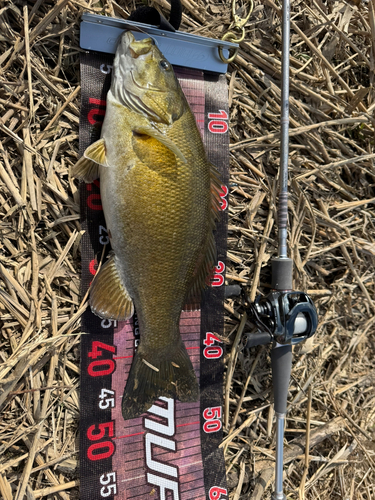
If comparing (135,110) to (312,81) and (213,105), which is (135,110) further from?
(312,81)

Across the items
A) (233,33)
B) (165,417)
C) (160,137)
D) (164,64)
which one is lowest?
(165,417)

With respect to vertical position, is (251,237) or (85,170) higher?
(85,170)

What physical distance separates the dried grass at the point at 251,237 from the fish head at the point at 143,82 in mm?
257

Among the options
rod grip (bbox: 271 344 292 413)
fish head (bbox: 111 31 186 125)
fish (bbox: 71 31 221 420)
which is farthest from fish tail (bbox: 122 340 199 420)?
fish head (bbox: 111 31 186 125)

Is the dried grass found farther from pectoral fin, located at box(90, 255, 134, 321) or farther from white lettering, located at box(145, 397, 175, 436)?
white lettering, located at box(145, 397, 175, 436)

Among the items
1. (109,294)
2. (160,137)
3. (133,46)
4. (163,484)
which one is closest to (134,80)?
(133,46)

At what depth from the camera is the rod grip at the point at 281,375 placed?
5.92 ft

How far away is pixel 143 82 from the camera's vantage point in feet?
4.72

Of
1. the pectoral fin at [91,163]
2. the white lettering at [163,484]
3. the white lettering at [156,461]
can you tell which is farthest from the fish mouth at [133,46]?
the white lettering at [163,484]

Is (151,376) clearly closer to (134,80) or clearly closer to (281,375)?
(281,375)

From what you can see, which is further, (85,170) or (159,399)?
(159,399)

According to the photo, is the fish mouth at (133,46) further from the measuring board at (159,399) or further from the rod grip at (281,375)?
the rod grip at (281,375)

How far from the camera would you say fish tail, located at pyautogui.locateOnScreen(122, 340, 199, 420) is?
→ 1562 millimetres

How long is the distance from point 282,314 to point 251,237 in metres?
0.49
